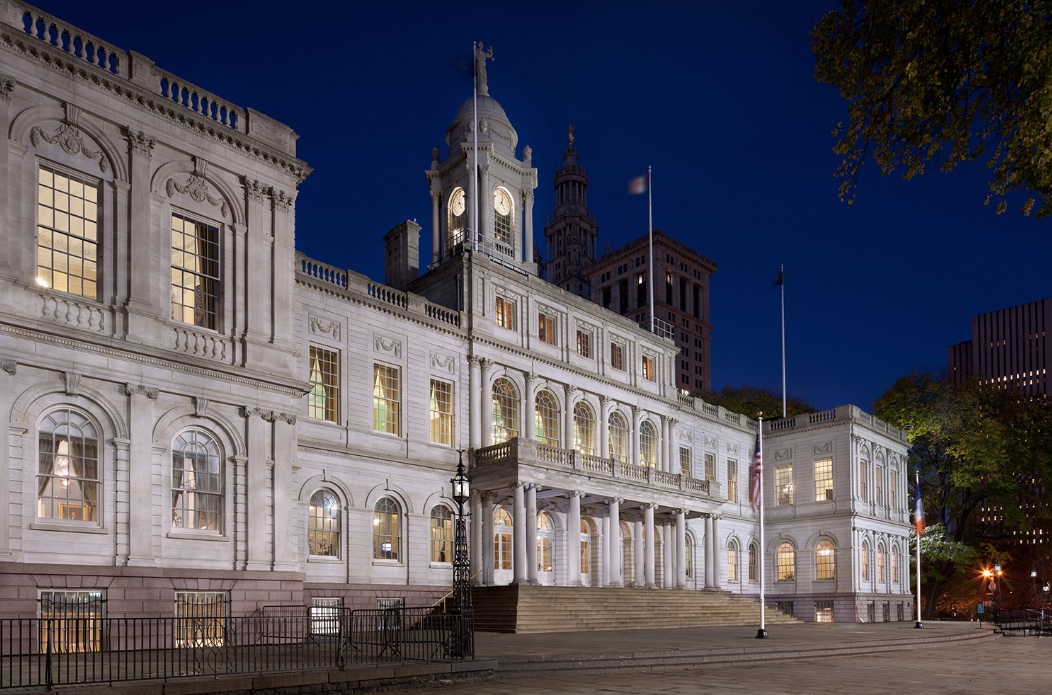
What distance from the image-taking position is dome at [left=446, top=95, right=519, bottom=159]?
46750 mm

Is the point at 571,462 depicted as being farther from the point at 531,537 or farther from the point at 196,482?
the point at 196,482

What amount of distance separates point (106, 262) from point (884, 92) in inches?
786

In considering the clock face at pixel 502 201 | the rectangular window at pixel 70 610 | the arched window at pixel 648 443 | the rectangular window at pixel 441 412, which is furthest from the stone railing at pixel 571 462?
the rectangular window at pixel 70 610

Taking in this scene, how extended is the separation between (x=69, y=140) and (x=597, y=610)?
2382 centimetres

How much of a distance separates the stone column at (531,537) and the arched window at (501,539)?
300 centimetres

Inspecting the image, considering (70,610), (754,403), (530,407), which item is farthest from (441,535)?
(754,403)

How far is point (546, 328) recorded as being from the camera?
4347cm

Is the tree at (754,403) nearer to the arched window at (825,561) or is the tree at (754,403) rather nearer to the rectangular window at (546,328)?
the arched window at (825,561)

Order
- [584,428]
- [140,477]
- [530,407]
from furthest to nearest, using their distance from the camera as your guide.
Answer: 1. [584,428]
2. [530,407]
3. [140,477]

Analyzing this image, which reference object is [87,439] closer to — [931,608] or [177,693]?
[177,693]

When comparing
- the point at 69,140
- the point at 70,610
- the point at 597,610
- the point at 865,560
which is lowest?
the point at 865,560

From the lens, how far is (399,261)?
44.1 metres

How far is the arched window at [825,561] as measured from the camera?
176 ft

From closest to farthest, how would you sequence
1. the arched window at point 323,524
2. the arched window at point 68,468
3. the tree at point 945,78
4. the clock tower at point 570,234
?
the tree at point 945,78 → the arched window at point 68,468 → the arched window at point 323,524 → the clock tower at point 570,234
